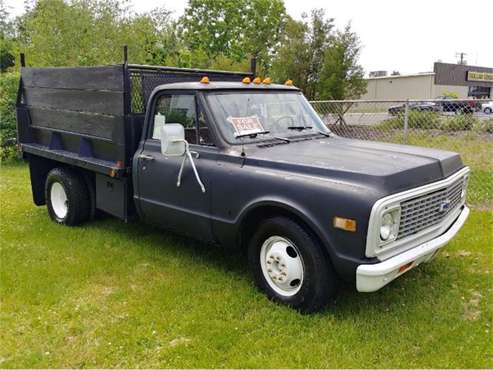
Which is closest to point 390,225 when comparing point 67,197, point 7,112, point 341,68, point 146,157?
point 146,157

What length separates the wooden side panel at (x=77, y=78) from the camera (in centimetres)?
509

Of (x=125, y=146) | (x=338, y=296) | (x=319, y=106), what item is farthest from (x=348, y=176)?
(x=319, y=106)

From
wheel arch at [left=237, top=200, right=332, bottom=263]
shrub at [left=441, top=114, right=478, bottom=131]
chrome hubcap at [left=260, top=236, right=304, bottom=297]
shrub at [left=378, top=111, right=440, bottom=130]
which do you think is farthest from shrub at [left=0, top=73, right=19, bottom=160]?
shrub at [left=441, top=114, right=478, bottom=131]

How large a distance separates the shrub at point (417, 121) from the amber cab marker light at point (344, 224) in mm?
6094

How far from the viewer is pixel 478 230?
5945 mm

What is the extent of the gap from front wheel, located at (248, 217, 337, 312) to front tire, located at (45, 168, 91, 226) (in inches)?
116

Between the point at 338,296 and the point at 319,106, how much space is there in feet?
24.6

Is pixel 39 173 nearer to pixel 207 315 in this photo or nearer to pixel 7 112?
pixel 207 315

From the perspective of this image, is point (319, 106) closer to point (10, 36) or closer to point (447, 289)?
point (447, 289)

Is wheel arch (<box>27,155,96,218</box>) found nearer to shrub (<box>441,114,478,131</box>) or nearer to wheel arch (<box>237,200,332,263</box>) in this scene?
wheel arch (<box>237,200,332,263</box>)

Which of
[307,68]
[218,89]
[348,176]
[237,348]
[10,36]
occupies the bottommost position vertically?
[237,348]

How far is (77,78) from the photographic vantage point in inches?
222

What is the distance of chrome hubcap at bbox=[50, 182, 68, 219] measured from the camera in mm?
6469

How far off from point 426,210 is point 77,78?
4.27 metres
